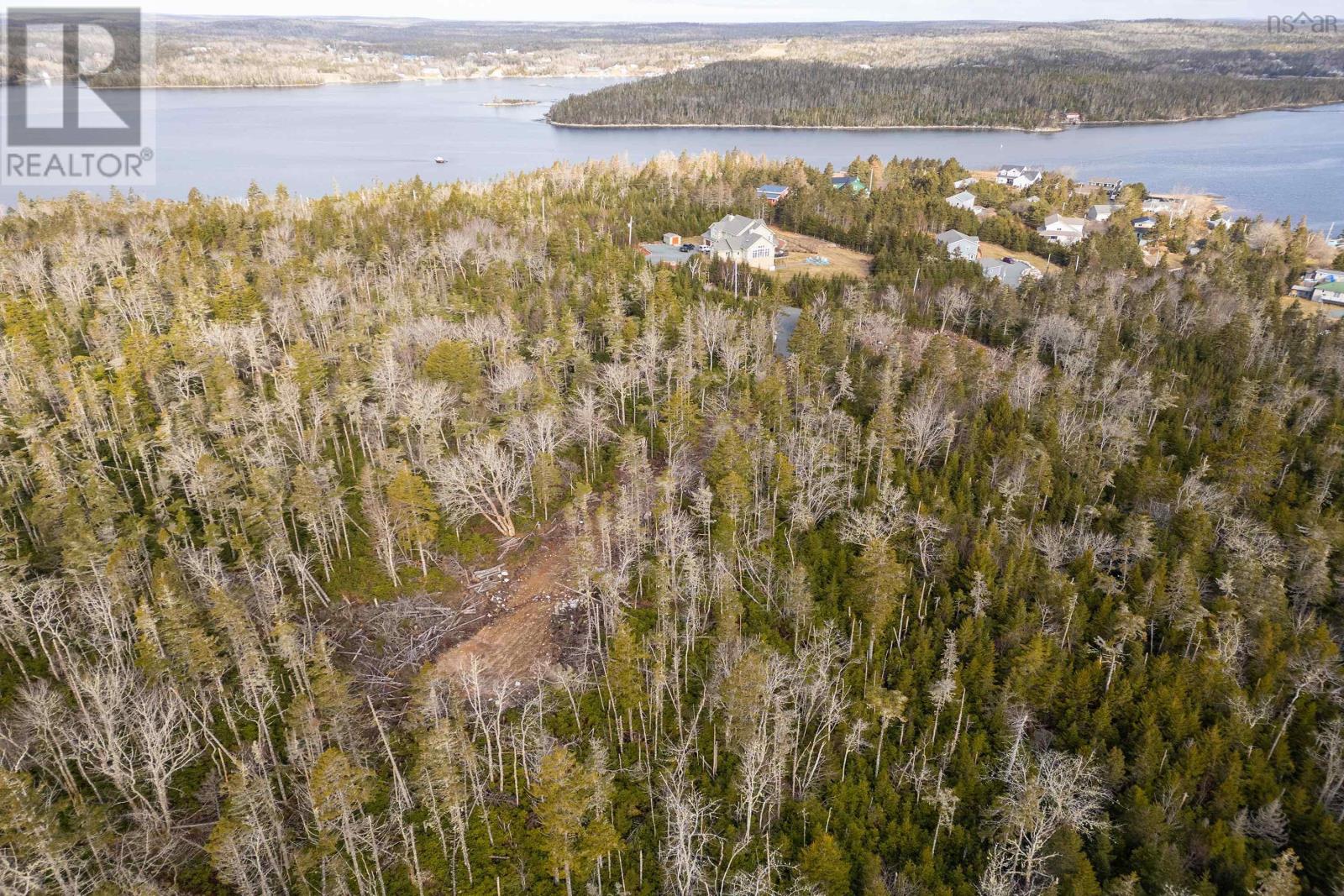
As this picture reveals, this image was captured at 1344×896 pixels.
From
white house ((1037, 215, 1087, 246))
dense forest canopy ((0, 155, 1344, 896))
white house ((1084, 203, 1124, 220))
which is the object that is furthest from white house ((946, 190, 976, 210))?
dense forest canopy ((0, 155, 1344, 896))

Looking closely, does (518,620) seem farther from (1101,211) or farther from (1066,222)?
(1101,211)

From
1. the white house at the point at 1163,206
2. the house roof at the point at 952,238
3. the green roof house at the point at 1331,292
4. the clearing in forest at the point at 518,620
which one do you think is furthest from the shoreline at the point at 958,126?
the clearing in forest at the point at 518,620

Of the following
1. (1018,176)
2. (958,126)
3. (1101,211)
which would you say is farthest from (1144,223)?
(958,126)

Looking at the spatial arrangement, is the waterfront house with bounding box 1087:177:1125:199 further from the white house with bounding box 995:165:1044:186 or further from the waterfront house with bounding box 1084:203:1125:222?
the waterfront house with bounding box 1084:203:1125:222

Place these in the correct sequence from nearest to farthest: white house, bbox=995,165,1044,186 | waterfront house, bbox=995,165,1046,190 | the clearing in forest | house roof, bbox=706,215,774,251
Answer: the clearing in forest → house roof, bbox=706,215,774,251 → waterfront house, bbox=995,165,1046,190 → white house, bbox=995,165,1044,186

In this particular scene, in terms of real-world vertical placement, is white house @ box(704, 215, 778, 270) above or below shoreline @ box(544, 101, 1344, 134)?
below

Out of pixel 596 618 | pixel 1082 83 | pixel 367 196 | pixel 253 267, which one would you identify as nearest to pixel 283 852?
pixel 596 618

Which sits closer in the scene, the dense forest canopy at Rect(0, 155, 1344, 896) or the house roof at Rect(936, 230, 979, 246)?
the dense forest canopy at Rect(0, 155, 1344, 896)
